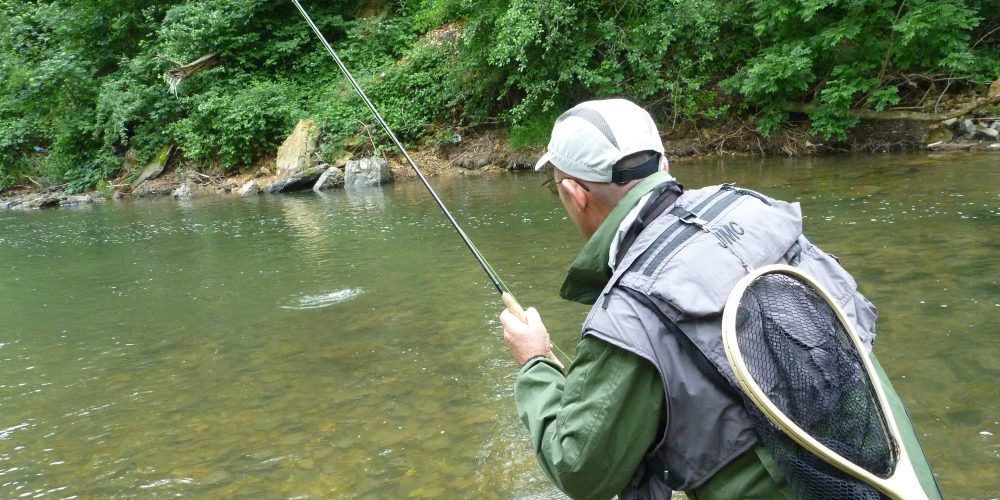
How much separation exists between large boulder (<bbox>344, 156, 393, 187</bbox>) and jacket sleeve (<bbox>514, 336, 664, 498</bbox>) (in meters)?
16.0

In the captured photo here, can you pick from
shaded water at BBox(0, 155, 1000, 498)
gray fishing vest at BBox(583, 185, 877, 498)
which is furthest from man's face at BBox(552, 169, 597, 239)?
shaded water at BBox(0, 155, 1000, 498)

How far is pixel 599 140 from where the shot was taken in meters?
1.74

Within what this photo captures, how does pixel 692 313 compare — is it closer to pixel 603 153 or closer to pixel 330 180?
pixel 603 153

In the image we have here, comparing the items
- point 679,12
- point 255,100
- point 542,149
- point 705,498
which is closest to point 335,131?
point 255,100

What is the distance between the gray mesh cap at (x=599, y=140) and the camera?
1.74 m

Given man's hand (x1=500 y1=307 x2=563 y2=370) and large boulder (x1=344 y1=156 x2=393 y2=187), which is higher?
man's hand (x1=500 y1=307 x2=563 y2=370)

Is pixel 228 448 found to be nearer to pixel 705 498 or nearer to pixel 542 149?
pixel 705 498

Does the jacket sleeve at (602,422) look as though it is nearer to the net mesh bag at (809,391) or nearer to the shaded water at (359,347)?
the net mesh bag at (809,391)

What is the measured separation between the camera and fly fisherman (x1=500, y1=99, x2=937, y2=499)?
1.46 m

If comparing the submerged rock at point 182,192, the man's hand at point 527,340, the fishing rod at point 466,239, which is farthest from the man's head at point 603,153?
the submerged rock at point 182,192

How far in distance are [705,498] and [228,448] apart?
3150 millimetres

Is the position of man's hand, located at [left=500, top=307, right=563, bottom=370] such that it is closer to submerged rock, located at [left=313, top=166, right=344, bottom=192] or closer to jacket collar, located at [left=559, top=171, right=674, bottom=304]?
jacket collar, located at [left=559, top=171, right=674, bottom=304]

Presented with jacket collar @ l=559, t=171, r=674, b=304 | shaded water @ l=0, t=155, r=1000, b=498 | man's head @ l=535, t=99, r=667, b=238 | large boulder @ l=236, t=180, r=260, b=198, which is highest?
man's head @ l=535, t=99, r=667, b=238

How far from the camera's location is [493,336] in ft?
17.9
